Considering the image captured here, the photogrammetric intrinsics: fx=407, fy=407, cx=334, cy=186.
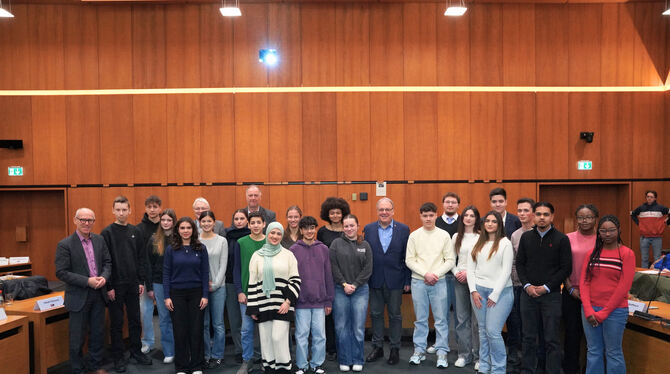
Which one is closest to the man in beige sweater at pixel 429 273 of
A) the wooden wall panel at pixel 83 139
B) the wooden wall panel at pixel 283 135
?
the wooden wall panel at pixel 283 135

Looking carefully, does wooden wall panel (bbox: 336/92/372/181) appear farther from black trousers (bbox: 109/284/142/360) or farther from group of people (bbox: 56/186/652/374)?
black trousers (bbox: 109/284/142/360)

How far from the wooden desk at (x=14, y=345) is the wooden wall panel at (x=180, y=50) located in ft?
16.1

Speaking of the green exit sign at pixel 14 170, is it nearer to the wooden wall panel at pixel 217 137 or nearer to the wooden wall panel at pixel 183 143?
the wooden wall panel at pixel 183 143

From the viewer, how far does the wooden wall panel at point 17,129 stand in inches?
290

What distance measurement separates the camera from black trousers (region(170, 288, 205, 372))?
3.90m

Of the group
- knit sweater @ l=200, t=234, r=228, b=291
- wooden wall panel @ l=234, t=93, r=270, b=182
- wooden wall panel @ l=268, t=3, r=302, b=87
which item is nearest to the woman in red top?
knit sweater @ l=200, t=234, r=228, b=291

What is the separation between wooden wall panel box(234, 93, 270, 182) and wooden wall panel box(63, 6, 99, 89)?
2.77m

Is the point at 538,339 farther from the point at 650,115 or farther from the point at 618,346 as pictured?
the point at 650,115

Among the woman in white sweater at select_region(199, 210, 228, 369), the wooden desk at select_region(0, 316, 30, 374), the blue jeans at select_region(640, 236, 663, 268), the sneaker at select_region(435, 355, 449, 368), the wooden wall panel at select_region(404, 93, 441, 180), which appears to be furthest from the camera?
the wooden wall panel at select_region(404, 93, 441, 180)

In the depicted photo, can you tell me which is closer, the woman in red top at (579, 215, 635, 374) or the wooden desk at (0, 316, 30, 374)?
the woman in red top at (579, 215, 635, 374)

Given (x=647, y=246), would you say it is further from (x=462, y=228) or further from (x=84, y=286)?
(x=84, y=286)

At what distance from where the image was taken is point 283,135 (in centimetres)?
745

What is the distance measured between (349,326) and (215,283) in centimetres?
144

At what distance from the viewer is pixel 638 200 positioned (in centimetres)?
758
